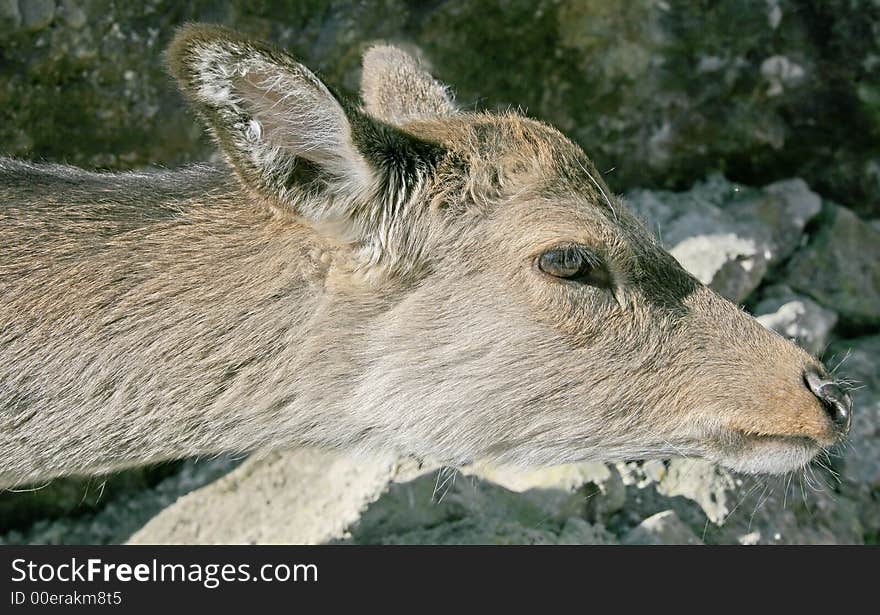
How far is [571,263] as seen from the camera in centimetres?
369

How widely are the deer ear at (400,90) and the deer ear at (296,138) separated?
82cm

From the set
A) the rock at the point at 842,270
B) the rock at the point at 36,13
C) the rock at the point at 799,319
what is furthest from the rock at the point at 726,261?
the rock at the point at 36,13

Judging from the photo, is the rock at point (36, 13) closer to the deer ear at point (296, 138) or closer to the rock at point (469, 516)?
the deer ear at point (296, 138)

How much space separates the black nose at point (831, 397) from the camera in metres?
3.78

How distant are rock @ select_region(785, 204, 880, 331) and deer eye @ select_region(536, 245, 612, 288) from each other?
2.87 meters

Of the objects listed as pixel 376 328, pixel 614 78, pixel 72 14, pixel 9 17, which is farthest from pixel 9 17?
pixel 614 78

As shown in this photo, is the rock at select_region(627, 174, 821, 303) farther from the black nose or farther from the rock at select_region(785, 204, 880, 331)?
the black nose

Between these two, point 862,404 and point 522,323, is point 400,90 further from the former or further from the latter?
point 862,404

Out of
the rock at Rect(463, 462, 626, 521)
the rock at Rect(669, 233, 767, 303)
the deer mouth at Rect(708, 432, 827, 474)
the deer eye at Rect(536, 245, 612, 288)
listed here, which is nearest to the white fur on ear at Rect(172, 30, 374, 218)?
the deer eye at Rect(536, 245, 612, 288)

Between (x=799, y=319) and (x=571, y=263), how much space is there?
278 centimetres

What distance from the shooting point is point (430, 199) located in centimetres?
373

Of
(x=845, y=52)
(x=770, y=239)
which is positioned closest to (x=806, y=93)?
(x=845, y=52)

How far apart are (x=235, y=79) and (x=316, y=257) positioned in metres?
0.68

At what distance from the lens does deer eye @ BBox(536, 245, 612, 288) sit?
368 centimetres
